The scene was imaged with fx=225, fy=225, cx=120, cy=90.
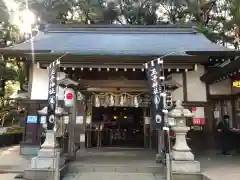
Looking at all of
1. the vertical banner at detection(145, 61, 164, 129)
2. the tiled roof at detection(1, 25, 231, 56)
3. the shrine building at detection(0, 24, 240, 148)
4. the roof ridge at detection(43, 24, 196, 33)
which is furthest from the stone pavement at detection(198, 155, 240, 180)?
the roof ridge at detection(43, 24, 196, 33)

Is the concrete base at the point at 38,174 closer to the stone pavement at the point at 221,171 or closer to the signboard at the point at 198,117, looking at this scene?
the stone pavement at the point at 221,171

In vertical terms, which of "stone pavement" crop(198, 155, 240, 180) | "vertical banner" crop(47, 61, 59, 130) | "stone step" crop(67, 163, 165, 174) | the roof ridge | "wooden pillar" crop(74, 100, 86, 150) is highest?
the roof ridge

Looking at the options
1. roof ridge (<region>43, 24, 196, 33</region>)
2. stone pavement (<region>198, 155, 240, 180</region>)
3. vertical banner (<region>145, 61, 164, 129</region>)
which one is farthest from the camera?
roof ridge (<region>43, 24, 196, 33</region>)

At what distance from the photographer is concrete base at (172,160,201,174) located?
18.8 ft

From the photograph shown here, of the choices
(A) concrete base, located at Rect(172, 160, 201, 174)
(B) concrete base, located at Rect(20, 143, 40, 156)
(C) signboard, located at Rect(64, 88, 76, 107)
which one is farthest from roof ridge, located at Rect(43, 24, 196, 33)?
(A) concrete base, located at Rect(172, 160, 201, 174)

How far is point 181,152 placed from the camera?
5918 mm

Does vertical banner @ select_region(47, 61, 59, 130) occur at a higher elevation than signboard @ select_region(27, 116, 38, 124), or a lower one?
higher

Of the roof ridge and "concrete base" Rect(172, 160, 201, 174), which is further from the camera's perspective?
the roof ridge

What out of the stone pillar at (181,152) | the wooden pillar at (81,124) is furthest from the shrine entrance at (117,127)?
the stone pillar at (181,152)

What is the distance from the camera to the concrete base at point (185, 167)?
5.73m

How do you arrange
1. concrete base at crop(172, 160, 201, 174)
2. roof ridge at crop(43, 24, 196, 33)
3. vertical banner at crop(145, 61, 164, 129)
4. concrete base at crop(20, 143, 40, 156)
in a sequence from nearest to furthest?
vertical banner at crop(145, 61, 164, 129) < concrete base at crop(172, 160, 201, 174) < concrete base at crop(20, 143, 40, 156) < roof ridge at crop(43, 24, 196, 33)

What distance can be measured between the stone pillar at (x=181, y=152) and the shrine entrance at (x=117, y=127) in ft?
16.4

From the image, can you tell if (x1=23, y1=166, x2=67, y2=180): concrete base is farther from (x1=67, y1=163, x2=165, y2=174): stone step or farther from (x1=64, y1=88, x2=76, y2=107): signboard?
(x1=64, y1=88, x2=76, y2=107): signboard

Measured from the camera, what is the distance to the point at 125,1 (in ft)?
65.6
